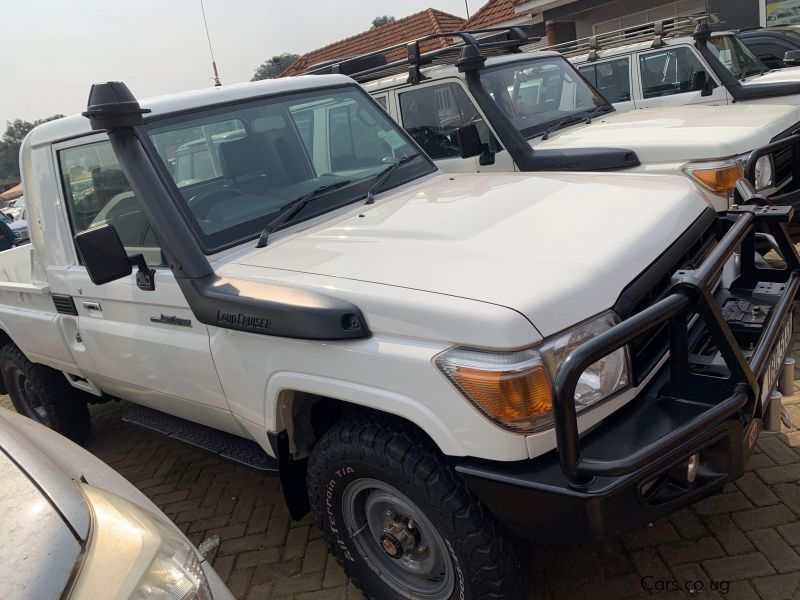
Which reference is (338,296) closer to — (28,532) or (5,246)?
(28,532)

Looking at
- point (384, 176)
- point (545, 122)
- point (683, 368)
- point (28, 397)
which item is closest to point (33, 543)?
point (683, 368)

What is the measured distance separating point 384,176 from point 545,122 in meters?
2.51

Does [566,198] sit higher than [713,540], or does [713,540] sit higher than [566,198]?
[566,198]

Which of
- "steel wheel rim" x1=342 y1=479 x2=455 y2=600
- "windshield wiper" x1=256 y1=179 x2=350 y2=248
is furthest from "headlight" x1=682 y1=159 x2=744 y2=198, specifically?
"steel wheel rim" x1=342 y1=479 x2=455 y2=600

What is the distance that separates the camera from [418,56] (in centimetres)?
522

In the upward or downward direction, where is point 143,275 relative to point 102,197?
downward

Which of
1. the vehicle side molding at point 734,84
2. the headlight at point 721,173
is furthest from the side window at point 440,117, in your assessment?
the vehicle side molding at point 734,84

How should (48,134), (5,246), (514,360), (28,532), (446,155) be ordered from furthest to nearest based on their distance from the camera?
(5,246) < (446,155) < (48,134) < (514,360) < (28,532)

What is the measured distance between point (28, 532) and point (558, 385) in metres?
1.32

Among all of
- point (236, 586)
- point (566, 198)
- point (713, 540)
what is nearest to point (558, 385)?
point (566, 198)

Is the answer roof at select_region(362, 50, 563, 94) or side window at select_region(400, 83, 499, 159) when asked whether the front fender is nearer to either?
side window at select_region(400, 83, 499, 159)

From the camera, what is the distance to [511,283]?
1986 mm

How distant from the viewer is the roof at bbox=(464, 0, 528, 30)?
17.3 metres

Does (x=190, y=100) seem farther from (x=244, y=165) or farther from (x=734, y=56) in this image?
(x=734, y=56)
